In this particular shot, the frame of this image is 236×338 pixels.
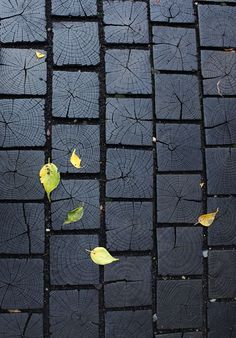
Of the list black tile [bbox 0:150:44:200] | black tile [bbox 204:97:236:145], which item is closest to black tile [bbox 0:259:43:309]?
black tile [bbox 0:150:44:200]

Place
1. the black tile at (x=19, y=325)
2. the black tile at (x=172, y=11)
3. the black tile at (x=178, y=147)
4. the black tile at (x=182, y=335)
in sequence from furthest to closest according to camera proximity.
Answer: the black tile at (x=172, y=11) < the black tile at (x=178, y=147) < the black tile at (x=182, y=335) < the black tile at (x=19, y=325)

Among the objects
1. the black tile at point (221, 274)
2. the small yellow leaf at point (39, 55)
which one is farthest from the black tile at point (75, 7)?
the black tile at point (221, 274)

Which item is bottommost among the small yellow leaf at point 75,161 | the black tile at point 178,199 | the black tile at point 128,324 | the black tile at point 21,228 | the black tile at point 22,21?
the black tile at point 128,324

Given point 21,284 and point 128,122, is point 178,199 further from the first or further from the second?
point 21,284

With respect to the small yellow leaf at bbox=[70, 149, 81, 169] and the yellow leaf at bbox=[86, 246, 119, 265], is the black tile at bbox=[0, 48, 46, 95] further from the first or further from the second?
the yellow leaf at bbox=[86, 246, 119, 265]

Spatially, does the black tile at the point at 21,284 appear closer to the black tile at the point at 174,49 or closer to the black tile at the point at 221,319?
the black tile at the point at 221,319

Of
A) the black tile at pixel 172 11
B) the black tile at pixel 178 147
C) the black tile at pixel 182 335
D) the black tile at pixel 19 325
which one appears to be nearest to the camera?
the black tile at pixel 19 325
